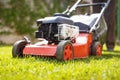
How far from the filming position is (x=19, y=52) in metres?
4.73

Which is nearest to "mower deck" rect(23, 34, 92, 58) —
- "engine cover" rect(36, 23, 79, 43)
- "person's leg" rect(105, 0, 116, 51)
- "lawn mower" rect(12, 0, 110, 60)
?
"lawn mower" rect(12, 0, 110, 60)

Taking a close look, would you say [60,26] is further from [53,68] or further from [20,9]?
[20,9]

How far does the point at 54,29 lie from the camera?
449 cm

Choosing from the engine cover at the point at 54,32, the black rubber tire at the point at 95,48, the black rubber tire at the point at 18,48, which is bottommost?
the black rubber tire at the point at 95,48

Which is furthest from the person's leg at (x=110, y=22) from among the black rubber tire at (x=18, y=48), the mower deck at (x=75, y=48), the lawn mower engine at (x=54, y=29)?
the black rubber tire at (x=18, y=48)

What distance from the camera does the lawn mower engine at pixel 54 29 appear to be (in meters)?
4.41

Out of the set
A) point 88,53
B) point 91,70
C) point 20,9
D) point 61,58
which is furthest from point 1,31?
point 91,70

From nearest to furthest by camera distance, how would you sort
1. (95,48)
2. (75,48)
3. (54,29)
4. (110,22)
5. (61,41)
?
(61,41) → (54,29) → (75,48) → (95,48) → (110,22)

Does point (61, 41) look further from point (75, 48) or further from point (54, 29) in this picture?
point (75, 48)

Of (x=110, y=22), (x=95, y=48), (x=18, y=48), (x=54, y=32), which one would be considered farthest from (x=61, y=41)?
(x=110, y=22)

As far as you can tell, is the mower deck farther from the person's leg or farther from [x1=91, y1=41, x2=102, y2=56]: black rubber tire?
the person's leg

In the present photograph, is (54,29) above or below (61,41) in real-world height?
above

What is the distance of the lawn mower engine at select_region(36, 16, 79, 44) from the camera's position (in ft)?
14.5

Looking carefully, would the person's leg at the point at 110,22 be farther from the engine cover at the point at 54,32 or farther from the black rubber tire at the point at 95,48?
the engine cover at the point at 54,32
